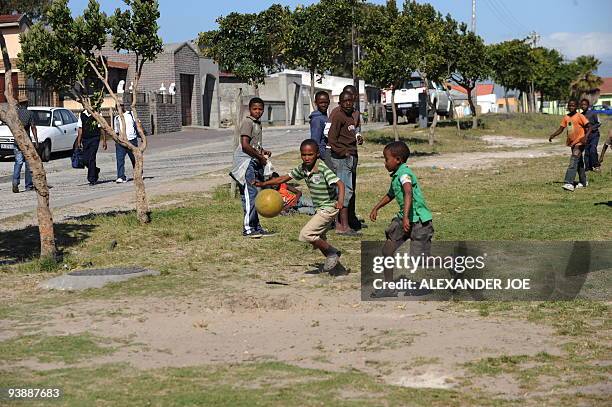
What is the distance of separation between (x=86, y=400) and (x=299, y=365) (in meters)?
1.40

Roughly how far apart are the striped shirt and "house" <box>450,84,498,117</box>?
163 feet

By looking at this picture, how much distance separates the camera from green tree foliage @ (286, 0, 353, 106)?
38.2 metres

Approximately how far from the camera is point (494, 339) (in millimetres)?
6707

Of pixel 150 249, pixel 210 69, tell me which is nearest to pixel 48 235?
pixel 150 249

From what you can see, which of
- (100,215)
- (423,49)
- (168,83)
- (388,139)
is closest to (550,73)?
(168,83)

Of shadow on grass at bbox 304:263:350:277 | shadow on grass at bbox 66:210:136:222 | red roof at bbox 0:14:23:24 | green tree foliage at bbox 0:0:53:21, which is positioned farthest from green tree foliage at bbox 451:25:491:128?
shadow on grass at bbox 304:263:350:277

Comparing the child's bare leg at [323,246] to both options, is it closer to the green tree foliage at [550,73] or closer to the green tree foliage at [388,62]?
the green tree foliage at [388,62]

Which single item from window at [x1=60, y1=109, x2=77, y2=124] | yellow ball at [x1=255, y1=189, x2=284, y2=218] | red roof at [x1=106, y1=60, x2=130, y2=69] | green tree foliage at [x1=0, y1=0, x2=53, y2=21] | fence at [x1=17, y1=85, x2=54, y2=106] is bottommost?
yellow ball at [x1=255, y1=189, x2=284, y2=218]

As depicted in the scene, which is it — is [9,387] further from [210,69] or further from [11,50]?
[210,69]

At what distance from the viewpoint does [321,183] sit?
9188mm

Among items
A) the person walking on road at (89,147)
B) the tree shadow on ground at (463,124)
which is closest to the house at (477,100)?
the tree shadow on ground at (463,124)

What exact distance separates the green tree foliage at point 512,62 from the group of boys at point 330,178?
42528 mm

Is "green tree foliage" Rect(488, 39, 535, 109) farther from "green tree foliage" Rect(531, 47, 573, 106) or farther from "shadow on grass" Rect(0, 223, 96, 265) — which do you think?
"shadow on grass" Rect(0, 223, 96, 265)

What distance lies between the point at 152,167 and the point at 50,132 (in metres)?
4.78
